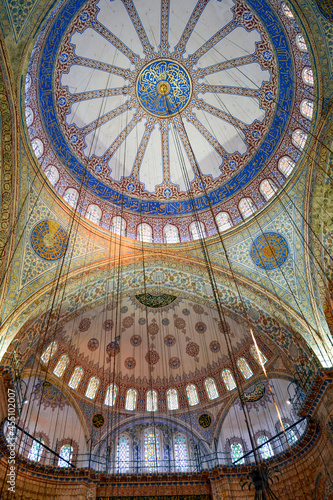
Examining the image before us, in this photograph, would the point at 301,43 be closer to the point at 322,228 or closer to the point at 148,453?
the point at 322,228

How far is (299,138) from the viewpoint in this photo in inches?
392

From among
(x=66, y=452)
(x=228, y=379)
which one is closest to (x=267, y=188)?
(x=228, y=379)

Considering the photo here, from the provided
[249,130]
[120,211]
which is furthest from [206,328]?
[249,130]

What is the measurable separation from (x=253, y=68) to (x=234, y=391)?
11.3 metres

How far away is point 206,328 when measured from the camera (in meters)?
13.5

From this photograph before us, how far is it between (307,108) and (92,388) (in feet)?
39.3

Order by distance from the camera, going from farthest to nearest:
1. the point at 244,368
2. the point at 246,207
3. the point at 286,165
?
the point at 244,368 < the point at 246,207 < the point at 286,165

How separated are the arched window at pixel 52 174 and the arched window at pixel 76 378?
6.97 m

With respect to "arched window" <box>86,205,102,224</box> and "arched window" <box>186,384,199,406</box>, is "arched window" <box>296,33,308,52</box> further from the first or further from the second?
"arched window" <box>186,384,199,406</box>

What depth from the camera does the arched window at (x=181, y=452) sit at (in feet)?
40.1

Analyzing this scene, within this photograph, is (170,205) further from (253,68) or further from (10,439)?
(10,439)

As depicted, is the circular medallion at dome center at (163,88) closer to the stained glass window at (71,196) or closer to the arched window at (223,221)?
the arched window at (223,221)

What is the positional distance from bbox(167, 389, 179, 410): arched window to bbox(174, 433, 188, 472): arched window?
38.3 inches

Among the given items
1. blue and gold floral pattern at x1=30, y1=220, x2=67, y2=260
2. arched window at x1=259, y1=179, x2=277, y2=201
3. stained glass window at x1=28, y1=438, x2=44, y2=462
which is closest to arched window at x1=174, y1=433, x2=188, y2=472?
stained glass window at x1=28, y1=438, x2=44, y2=462
